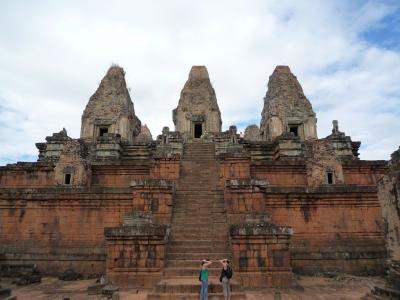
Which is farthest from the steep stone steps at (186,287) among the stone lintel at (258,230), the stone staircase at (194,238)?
the stone lintel at (258,230)

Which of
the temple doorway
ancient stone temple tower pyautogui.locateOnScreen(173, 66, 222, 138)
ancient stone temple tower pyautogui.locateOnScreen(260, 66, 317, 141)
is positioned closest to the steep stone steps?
ancient stone temple tower pyautogui.locateOnScreen(260, 66, 317, 141)

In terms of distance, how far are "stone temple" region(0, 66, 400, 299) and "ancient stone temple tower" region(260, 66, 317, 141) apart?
19.7 ft

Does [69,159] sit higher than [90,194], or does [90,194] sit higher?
[69,159]

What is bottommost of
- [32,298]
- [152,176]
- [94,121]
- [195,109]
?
[32,298]

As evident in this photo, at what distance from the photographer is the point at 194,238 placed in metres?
8.94

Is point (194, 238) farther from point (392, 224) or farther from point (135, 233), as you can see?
point (392, 224)

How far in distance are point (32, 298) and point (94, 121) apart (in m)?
17.9

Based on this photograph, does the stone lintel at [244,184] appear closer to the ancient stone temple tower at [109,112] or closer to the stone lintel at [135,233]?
the stone lintel at [135,233]

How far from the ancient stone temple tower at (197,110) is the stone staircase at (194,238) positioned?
45.0 ft

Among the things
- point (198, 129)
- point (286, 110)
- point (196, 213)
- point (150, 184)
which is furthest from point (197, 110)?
point (196, 213)

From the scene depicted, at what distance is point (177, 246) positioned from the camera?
8.59 metres

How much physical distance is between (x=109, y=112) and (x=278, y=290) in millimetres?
19597

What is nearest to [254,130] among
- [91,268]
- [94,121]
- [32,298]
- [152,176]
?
[94,121]

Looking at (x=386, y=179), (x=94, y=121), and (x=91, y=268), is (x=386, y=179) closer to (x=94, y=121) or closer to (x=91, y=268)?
(x=91, y=268)
